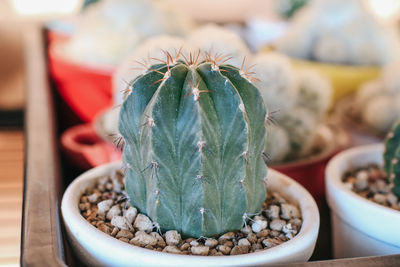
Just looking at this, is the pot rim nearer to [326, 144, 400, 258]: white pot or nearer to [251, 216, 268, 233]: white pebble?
[326, 144, 400, 258]: white pot

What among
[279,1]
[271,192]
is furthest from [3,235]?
[279,1]

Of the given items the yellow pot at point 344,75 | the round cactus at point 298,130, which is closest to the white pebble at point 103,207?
the round cactus at point 298,130

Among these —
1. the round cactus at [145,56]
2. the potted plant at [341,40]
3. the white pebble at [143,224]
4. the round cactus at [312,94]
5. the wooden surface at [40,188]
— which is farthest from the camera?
the potted plant at [341,40]

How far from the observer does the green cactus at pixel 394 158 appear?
25.8 inches

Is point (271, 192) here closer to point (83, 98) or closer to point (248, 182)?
point (248, 182)

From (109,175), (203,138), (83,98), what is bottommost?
(83,98)

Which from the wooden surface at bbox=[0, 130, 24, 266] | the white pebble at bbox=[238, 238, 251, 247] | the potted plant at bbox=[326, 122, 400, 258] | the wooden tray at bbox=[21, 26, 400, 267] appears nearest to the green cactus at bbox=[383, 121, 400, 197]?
the potted plant at bbox=[326, 122, 400, 258]

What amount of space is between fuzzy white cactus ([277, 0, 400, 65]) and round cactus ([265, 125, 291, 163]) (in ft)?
1.95

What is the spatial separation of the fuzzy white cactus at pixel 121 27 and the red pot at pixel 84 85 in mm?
49

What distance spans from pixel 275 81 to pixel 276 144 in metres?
0.12

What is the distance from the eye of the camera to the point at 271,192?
660 millimetres

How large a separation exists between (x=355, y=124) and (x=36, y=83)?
784mm

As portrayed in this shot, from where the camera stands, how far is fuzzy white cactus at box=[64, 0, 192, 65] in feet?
4.08

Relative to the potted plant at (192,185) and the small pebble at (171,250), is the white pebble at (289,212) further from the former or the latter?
the small pebble at (171,250)
